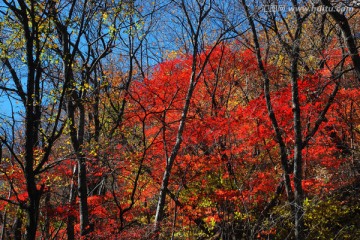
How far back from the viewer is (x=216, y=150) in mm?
11023

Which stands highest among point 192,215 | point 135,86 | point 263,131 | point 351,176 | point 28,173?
point 135,86

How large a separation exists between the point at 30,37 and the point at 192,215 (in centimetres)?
766

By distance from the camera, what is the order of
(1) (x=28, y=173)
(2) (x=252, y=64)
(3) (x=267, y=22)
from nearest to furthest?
(1) (x=28, y=173)
(3) (x=267, y=22)
(2) (x=252, y=64)

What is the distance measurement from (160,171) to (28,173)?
6437 mm

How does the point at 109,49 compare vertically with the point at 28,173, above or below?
above

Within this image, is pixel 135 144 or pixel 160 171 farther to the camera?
pixel 135 144

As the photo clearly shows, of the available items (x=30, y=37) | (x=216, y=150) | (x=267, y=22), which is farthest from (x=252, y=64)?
(x=30, y=37)

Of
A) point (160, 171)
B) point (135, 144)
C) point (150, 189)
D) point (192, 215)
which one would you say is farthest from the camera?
point (135, 144)

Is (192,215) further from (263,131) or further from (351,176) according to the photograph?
(351,176)

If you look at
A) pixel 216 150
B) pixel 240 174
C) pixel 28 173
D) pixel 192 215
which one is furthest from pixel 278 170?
pixel 28 173

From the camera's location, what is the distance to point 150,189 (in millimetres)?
12375

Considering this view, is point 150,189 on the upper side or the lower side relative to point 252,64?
lower

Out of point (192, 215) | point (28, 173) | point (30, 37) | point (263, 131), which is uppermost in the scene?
point (30, 37)

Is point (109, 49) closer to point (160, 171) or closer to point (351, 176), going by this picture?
point (160, 171)
